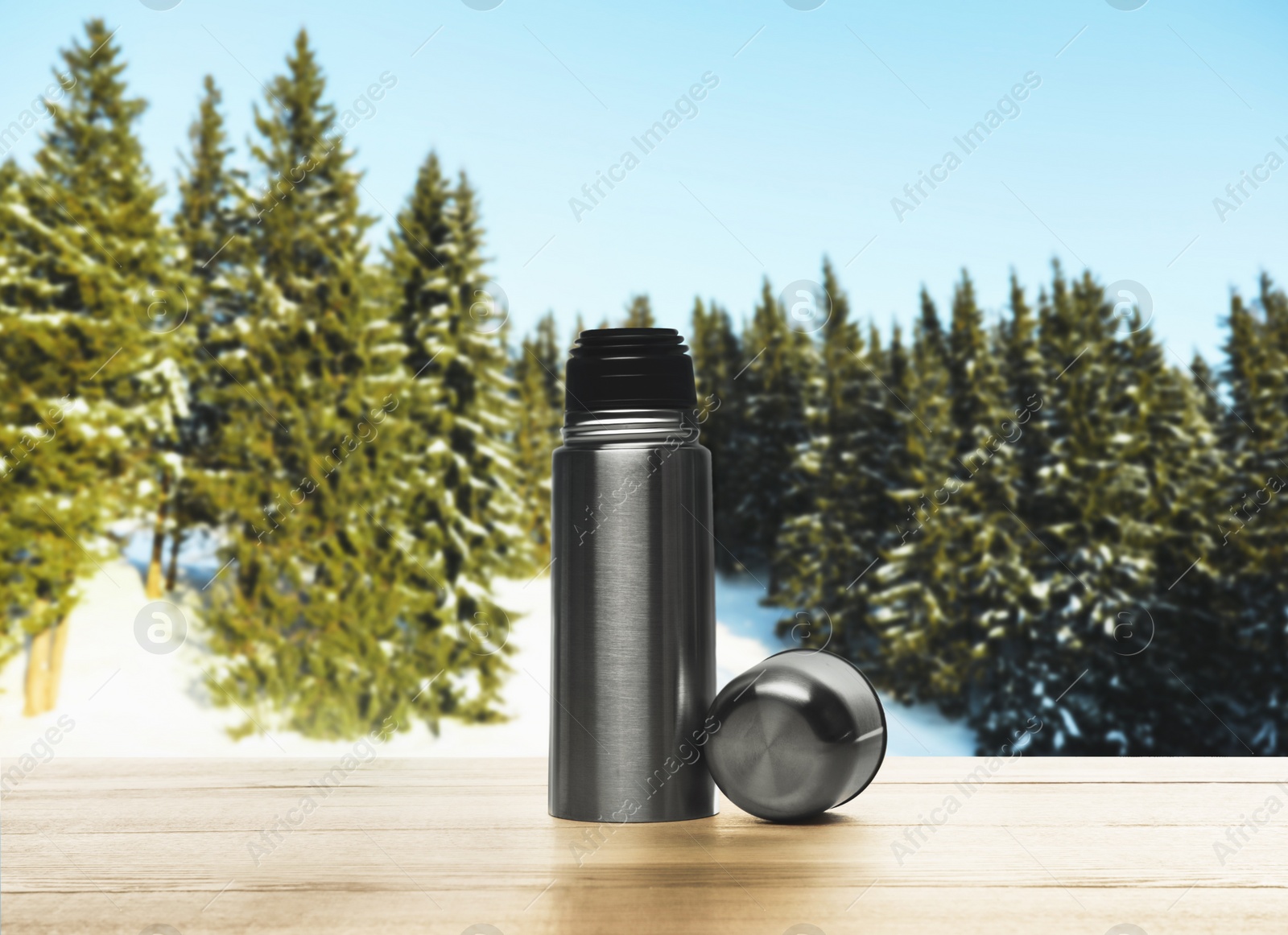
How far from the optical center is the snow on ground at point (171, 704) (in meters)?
11.2

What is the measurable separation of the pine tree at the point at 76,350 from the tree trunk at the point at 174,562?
1.87ft

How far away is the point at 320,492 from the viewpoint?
11008 mm

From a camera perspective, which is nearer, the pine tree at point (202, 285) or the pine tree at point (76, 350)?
the pine tree at point (76, 350)

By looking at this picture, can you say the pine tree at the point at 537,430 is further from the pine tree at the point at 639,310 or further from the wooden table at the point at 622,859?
the wooden table at the point at 622,859

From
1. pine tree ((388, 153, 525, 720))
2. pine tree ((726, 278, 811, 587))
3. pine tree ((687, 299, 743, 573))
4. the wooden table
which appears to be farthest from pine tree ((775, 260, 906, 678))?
the wooden table

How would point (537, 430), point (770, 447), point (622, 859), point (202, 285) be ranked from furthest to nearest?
point (770, 447) → point (537, 430) → point (202, 285) → point (622, 859)

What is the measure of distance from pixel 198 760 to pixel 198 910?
71 centimetres

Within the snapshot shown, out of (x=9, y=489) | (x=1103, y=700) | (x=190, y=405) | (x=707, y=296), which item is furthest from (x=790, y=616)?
(x=9, y=489)

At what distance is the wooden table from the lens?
0.74 m

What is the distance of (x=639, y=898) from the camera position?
0.78 m

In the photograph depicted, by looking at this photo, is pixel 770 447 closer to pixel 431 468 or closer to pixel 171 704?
pixel 431 468

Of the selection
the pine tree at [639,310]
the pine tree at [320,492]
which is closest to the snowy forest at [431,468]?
the pine tree at [320,492]

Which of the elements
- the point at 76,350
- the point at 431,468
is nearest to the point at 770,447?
the point at 431,468

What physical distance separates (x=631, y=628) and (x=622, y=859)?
24 cm
